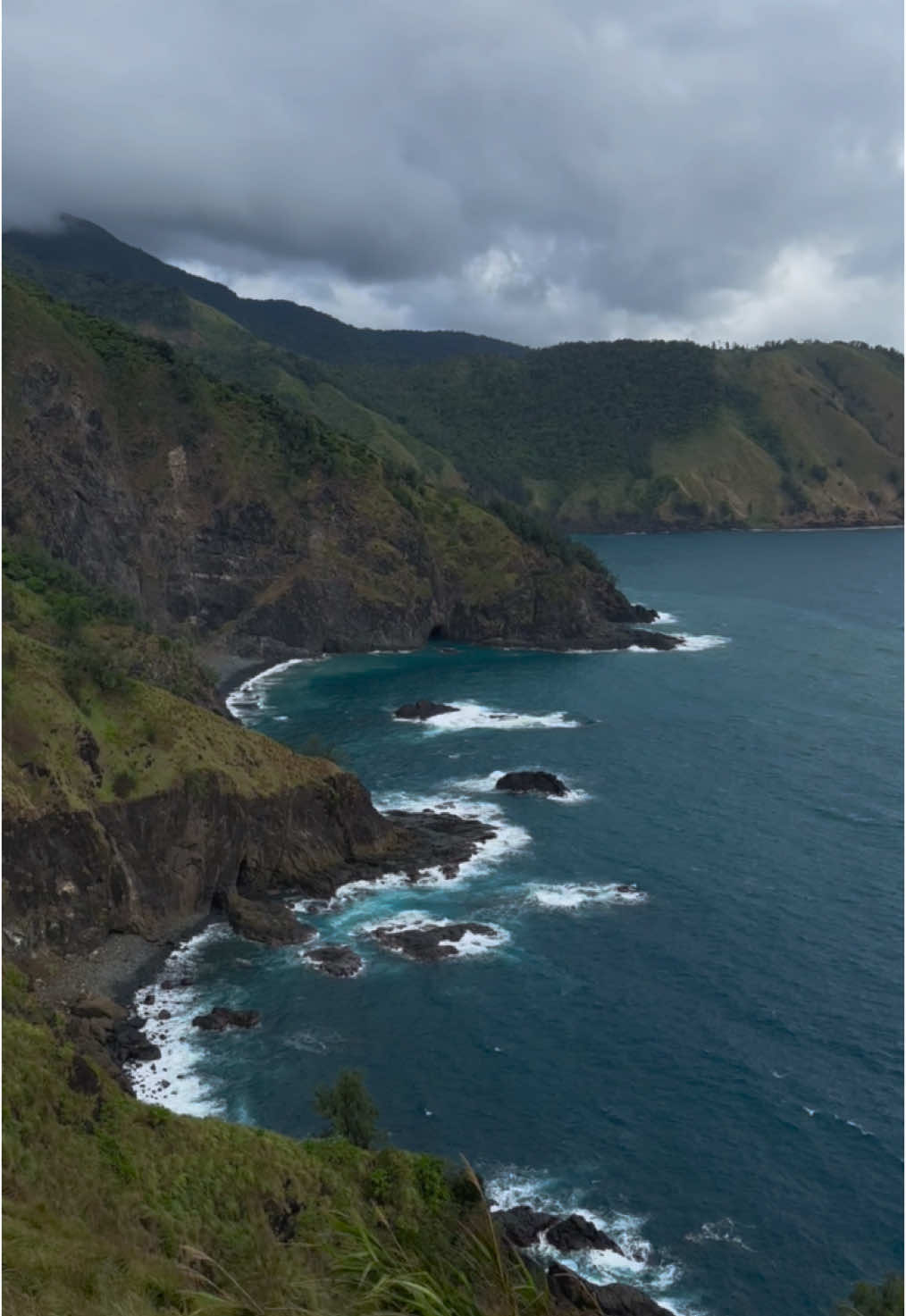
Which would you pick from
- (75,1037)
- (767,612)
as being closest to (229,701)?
(75,1037)

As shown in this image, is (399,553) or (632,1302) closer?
(632,1302)

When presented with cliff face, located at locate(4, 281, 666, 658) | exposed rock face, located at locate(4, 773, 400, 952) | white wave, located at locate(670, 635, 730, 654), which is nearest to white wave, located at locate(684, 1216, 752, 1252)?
exposed rock face, located at locate(4, 773, 400, 952)

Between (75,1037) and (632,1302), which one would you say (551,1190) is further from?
→ (75,1037)

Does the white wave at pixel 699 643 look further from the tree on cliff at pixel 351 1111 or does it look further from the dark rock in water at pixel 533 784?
the tree on cliff at pixel 351 1111

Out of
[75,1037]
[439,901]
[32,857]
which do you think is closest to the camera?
[75,1037]

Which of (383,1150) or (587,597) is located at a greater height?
(587,597)

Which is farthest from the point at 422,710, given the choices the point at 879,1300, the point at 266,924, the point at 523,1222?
the point at 879,1300
